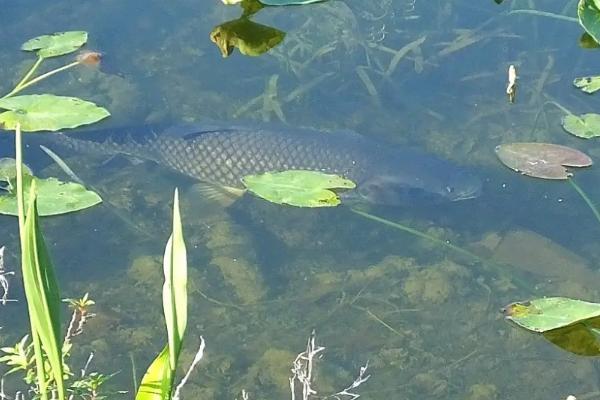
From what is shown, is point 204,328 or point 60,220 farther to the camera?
point 60,220

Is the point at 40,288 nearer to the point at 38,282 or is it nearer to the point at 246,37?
the point at 38,282

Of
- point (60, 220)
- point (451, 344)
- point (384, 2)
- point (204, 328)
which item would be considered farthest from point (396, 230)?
point (384, 2)

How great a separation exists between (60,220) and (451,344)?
1.48 meters

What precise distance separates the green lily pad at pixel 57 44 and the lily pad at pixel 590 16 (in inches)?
75.6

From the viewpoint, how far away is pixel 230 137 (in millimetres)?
3541

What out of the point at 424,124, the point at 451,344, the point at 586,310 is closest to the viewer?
the point at 586,310

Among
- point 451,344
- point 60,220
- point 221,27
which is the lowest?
point 451,344

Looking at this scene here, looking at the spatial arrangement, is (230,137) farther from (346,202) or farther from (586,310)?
(586,310)

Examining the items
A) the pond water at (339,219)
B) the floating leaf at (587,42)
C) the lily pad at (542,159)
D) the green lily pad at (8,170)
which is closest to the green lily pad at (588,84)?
the pond water at (339,219)

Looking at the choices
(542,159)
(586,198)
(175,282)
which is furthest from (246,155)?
(175,282)

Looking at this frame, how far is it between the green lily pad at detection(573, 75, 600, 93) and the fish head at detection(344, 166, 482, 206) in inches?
25.5

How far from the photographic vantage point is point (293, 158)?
11.3ft

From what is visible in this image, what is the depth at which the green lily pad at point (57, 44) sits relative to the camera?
339 cm

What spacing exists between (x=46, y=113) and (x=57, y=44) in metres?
0.67
